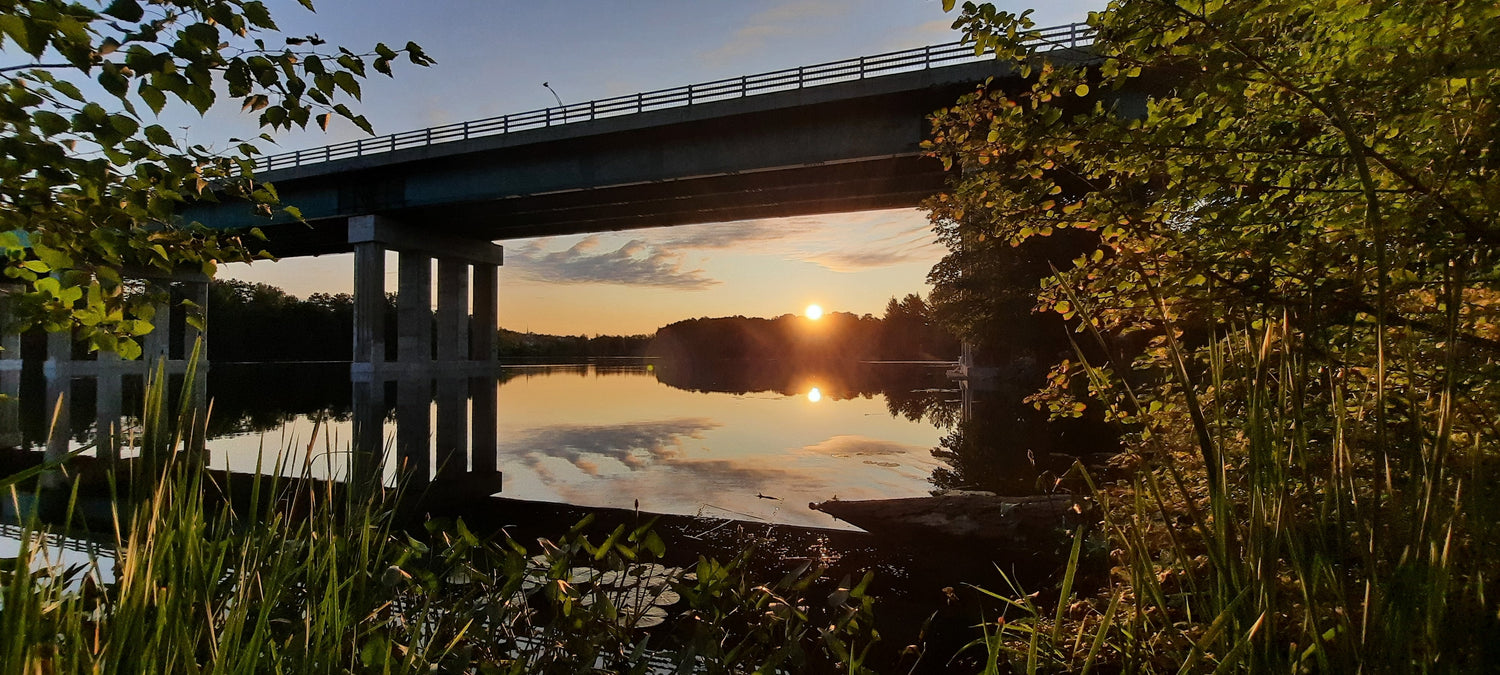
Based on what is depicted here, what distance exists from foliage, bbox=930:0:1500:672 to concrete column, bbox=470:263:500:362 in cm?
4958

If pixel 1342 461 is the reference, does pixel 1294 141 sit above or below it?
above

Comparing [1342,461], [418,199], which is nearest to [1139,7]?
[1342,461]

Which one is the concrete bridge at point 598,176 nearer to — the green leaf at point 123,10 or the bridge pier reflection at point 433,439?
the bridge pier reflection at point 433,439

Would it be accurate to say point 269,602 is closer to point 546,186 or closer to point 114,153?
point 114,153

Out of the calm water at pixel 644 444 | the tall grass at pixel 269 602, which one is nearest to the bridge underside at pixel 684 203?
the calm water at pixel 644 444

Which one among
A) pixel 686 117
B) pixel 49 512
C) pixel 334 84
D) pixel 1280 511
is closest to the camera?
pixel 1280 511

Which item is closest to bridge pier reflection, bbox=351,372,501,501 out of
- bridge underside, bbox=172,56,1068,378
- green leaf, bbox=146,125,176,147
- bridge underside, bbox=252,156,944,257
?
green leaf, bbox=146,125,176,147

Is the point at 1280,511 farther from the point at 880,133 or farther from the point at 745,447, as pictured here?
the point at 880,133

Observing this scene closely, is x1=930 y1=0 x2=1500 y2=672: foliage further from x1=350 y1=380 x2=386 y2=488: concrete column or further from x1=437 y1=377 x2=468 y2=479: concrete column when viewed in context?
x1=437 y1=377 x2=468 y2=479: concrete column

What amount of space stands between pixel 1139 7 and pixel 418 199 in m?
38.2

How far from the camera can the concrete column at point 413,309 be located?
41344 millimetres

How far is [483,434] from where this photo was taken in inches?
687

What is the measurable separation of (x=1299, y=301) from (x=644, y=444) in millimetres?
14292

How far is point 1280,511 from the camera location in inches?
57.9
